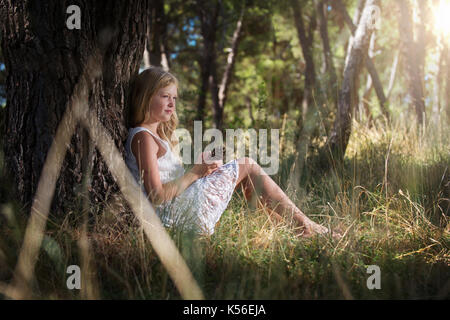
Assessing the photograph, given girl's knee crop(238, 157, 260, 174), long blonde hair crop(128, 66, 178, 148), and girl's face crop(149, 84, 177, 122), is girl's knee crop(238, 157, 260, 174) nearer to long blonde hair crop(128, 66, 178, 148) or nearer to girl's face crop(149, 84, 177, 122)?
girl's face crop(149, 84, 177, 122)

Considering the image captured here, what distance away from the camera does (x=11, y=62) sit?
232 centimetres

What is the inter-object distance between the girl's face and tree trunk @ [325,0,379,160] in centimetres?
204

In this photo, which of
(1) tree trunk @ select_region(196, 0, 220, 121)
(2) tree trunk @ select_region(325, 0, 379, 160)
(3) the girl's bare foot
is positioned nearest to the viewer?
(3) the girl's bare foot

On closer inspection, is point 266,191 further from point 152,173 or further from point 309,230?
point 152,173

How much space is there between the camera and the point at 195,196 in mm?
2709

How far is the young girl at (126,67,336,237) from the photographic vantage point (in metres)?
2.52

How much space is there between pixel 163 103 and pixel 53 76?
2.64 feet

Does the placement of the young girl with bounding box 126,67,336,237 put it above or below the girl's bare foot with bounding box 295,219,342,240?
above

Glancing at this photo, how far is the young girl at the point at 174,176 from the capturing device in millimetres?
2518
